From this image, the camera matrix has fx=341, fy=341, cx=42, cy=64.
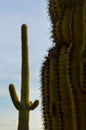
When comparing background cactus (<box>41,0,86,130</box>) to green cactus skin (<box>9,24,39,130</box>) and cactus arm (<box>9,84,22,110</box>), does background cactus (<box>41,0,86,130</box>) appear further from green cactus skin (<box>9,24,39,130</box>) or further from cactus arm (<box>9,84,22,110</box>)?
green cactus skin (<box>9,24,39,130</box>)

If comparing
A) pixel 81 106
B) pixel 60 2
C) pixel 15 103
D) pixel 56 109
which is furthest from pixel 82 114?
pixel 15 103

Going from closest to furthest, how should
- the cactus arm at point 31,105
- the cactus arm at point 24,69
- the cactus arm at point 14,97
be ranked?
1. the cactus arm at point 14,97
2. the cactus arm at point 24,69
3. the cactus arm at point 31,105

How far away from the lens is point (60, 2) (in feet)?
14.2

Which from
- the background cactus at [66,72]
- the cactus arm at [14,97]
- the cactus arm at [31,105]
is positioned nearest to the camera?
the background cactus at [66,72]

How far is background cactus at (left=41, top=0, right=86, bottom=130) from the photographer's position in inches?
138

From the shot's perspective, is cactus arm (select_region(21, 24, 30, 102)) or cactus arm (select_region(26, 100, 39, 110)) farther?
cactus arm (select_region(26, 100, 39, 110))

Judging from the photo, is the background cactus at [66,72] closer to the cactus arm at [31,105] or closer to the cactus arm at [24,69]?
the cactus arm at [24,69]

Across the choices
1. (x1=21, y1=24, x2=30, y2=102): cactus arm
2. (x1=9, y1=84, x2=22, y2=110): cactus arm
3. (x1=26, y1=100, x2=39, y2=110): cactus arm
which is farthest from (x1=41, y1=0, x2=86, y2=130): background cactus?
(x1=26, y1=100, x2=39, y2=110): cactus arm

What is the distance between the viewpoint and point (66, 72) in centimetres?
372

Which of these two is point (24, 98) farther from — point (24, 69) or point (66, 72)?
point (66, 72)

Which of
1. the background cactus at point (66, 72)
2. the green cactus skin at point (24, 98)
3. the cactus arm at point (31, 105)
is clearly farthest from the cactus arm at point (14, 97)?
the background cactus at point (66, 72)

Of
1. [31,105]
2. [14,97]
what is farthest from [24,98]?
[14,97]

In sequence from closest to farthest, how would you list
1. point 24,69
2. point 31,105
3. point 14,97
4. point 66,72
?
1. point 66,72
2. point 14,97
3. point 24,69
4. point 31,105

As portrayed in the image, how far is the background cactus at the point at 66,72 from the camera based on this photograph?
3.50m
